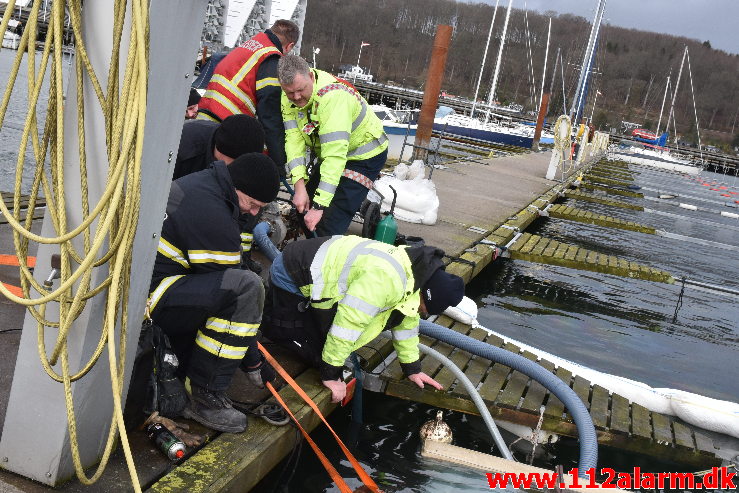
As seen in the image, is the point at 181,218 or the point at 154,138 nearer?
the point at 154,138

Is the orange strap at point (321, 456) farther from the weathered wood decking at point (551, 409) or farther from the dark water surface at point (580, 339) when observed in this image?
the weathered wood decking at point (551, 409)

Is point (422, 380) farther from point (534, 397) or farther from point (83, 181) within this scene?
point (83, 181)

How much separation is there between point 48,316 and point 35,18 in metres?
1.03

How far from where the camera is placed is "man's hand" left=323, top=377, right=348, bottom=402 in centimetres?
435

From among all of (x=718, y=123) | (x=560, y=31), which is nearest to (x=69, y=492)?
(x=560, y=31)

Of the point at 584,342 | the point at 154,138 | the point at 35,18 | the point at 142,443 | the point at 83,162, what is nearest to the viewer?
the point at 35,18

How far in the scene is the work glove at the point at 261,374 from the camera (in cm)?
408

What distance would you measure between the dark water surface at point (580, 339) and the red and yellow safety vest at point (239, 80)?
7.93 feet

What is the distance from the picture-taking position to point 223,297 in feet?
11.3

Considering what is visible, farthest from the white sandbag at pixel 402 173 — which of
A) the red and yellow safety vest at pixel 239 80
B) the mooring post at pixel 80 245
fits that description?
the mooring post at pixel 80 245

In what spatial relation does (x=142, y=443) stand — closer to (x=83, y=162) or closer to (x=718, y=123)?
(x=83, y=162)

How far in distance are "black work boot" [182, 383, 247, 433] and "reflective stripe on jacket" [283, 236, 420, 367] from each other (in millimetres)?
774

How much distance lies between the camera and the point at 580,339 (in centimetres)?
856

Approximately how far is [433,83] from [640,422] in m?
11.6
